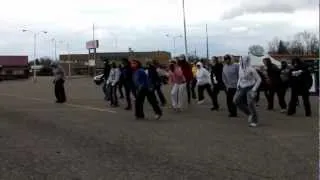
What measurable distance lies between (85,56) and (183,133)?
6307 inches

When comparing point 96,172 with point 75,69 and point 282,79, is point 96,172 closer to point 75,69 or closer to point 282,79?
point 282,79

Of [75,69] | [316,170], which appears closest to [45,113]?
[316,170]

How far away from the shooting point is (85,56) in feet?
566

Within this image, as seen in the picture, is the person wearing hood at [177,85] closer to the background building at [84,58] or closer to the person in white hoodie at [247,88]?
the person in white hoodie at [247,88]

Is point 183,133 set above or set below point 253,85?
below

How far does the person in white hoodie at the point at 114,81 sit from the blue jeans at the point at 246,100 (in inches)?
269

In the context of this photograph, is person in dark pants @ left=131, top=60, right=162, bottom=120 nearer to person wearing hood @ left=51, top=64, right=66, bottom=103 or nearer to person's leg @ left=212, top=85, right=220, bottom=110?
person's leg @ left=212, top=85, right=220, bottom=110

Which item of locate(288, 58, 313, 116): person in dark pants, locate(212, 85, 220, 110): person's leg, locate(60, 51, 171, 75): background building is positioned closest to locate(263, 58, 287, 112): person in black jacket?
locate(212, 85, 220, 110): person's leg

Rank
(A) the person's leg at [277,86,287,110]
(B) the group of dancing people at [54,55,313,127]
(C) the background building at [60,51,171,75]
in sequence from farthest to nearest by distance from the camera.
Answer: (C) the background building at [60,51,171,75] → (A) the person's leg at [277,86,287,110] → (B) the group of dancing people at [54,55,313,127]

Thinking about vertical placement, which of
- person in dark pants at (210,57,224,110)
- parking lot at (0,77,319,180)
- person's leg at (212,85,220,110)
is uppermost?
person in dark pants at (210,57,224,110)

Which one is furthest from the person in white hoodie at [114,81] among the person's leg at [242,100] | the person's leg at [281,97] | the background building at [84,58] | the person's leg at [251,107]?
the background building at [84,58]

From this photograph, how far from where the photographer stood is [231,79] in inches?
671

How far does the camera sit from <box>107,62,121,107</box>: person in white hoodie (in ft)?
70.3

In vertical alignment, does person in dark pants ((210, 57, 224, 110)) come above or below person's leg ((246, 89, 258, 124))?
above
